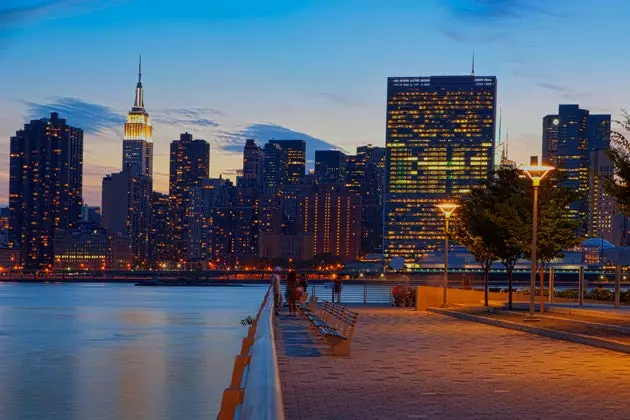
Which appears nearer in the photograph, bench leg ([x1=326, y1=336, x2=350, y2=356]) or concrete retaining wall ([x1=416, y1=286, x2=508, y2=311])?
bench leg ([x1=326, y1=336, x2=350, y2=356])

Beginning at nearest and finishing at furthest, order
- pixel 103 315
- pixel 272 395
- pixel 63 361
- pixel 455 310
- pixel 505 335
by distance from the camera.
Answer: pixel 272 395
pixel 505 335
pixel 455 310
pixel 63 361
pixel 103 315

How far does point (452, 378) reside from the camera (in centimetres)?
1706

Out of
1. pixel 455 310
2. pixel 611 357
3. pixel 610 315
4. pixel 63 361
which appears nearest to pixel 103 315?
pixel 63 361

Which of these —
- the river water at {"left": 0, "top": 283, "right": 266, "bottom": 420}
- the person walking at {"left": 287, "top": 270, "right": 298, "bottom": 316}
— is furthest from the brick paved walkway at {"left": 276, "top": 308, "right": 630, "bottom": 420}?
the person walking at {"left": 287, "top": 270, "right": 298, "bottom": 316}

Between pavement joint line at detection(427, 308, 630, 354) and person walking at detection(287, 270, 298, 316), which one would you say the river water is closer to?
person walking at detection(287, 270, 298, 316)

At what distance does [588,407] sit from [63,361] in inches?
1692

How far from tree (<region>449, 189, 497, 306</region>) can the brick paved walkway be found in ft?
51.4

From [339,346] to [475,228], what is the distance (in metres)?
23.8

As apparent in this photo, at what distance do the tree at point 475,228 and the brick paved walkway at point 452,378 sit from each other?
1567 centimetres

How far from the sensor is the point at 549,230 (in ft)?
123

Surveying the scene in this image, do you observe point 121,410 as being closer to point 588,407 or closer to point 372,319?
point 372,319

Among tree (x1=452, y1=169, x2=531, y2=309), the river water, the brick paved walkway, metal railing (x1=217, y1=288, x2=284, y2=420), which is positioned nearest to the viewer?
metal railing (x1=217, y1=288, x2=284, y2=420)

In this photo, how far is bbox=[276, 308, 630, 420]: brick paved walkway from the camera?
13.2 meters

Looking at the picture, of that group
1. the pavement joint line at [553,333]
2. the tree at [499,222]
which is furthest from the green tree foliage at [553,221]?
the pavement joint line at [553,333]
